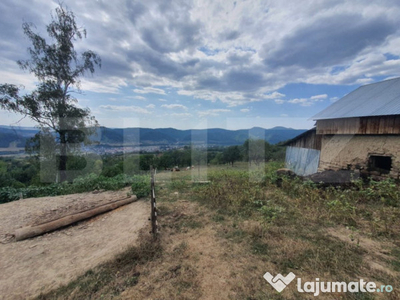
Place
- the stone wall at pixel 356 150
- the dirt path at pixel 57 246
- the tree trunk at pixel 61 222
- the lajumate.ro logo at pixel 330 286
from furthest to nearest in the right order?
the stone wall at pixel 356 150 < the tree trunk at pixel 61 222 < the dirt path at pixel 57 246 < the lajumate.ro logo at pixel 330 286

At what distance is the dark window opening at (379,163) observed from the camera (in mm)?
6145

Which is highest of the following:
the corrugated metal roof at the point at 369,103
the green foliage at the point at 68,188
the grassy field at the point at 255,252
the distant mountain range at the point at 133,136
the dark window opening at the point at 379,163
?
the corrugated metal roof at the point at 369,103

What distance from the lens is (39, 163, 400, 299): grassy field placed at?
205cm

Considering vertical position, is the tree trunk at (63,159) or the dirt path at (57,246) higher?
the tree trunk at (63,159)

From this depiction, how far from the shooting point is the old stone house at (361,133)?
5676mm

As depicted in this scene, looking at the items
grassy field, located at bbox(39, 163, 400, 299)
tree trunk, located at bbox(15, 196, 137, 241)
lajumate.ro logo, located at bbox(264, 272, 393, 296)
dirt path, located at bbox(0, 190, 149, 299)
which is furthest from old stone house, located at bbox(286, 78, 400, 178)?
tree trunk, located at bbox(15, 196, 137, 241)

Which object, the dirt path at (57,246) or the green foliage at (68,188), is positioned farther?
the green foliage at (68,188)

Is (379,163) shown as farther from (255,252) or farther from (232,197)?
(255,252)

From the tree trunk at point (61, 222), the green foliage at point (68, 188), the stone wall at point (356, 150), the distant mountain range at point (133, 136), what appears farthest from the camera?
the distant mountain range at point (133, 136)

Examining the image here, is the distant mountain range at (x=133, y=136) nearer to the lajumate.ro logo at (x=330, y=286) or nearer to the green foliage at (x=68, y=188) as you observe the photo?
the green foliage at (x=68, y=188)

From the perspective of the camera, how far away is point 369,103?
22.0 ft

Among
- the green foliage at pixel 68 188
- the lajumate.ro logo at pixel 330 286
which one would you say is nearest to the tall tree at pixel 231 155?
the green foliage at pixel 68 188

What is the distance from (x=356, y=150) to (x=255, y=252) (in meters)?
6.83

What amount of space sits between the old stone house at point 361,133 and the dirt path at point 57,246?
8054mm
